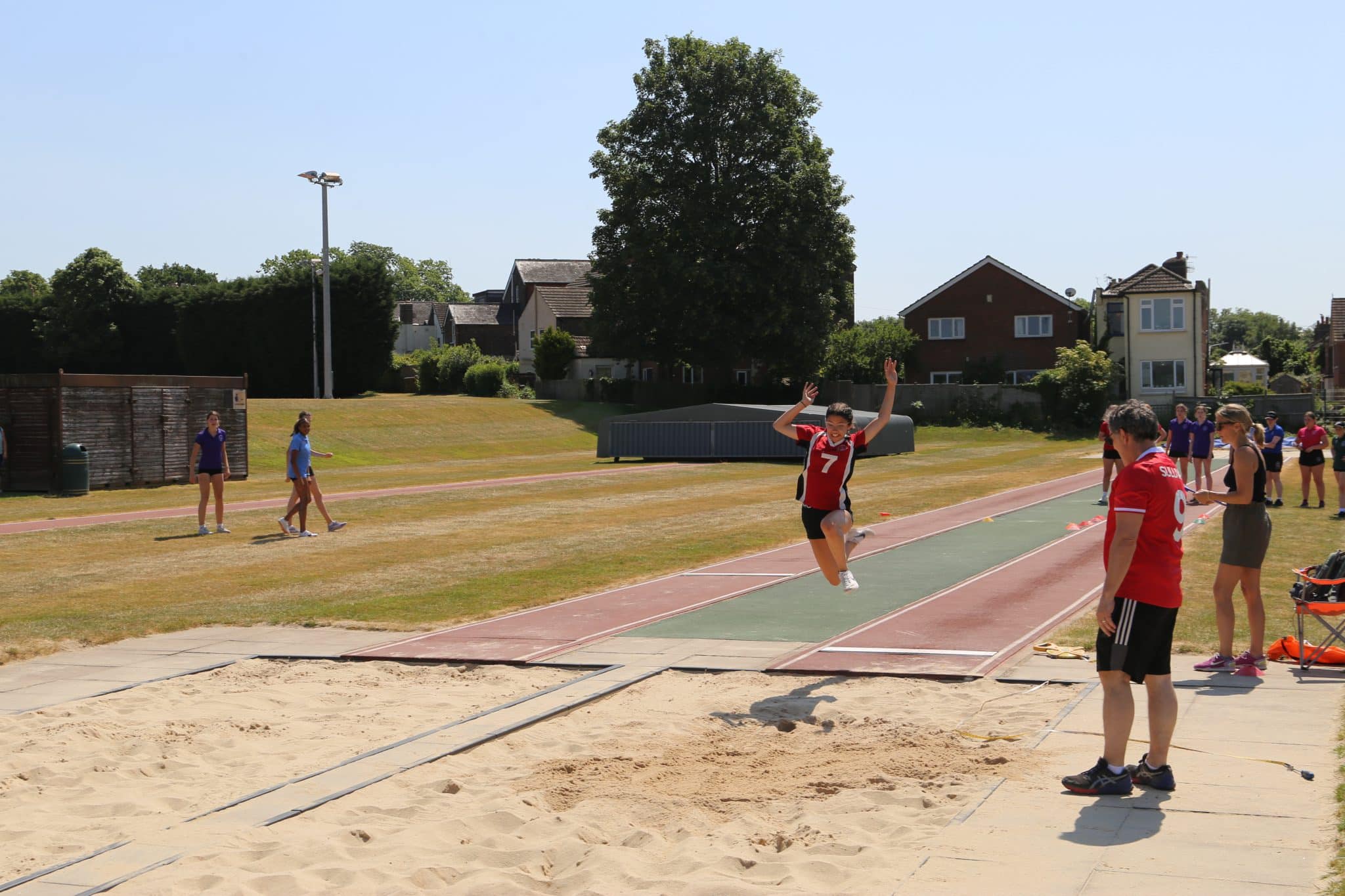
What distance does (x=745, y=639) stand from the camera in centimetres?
1109

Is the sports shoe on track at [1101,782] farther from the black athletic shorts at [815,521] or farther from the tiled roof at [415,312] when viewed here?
the tiled roof at [415,312]

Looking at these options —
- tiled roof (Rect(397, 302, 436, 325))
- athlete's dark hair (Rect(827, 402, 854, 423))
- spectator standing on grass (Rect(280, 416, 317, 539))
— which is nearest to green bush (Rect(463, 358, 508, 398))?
spectator standing on grass (Rect(280, 416, 317, 539))

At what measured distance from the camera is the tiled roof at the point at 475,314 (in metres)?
107

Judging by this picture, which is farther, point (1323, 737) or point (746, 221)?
point (746, 221)

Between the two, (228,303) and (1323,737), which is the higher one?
(228,303)

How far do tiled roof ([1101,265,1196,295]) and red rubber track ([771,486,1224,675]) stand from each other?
52922 mm

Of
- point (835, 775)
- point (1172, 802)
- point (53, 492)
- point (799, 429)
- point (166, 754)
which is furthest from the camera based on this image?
point (53, 492)

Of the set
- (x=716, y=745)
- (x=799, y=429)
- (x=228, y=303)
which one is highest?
(x=228, y=303)

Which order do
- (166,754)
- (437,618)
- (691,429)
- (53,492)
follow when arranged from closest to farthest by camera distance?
(166,754)
(437,618)
(53,492)
(691,429)

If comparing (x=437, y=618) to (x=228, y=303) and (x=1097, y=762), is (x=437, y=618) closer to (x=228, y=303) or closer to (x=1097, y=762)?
(x=1097, y=762)

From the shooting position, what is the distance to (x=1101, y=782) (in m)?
6.37

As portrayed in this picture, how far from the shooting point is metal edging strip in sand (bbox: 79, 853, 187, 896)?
533 cm

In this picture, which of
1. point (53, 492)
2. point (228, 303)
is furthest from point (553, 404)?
point (53, 492)

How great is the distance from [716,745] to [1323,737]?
140 inches
